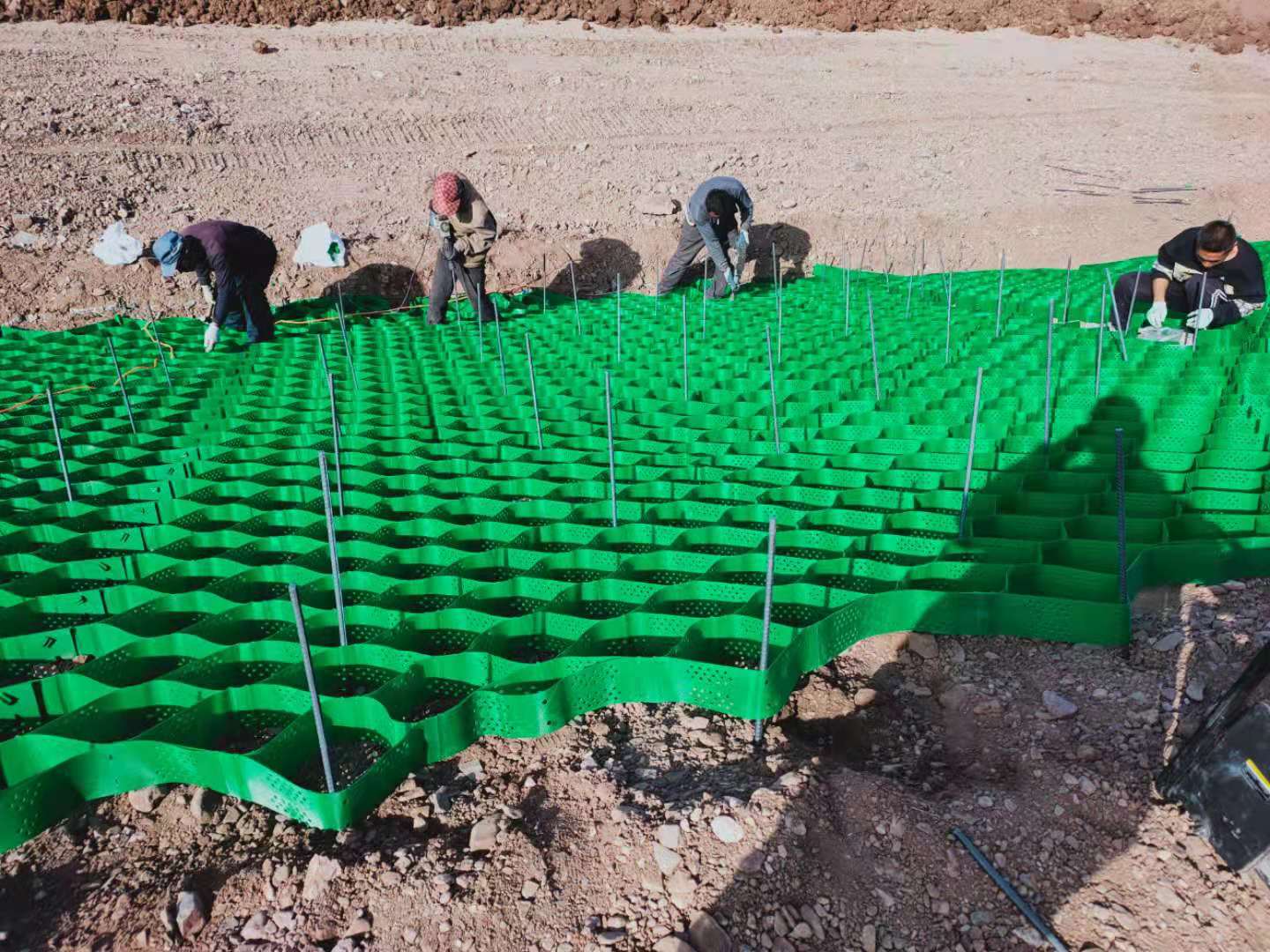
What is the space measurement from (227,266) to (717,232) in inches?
139

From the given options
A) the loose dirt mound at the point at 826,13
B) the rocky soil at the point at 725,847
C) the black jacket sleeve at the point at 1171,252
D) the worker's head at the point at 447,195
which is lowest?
the rocky soil at the point at 725,847

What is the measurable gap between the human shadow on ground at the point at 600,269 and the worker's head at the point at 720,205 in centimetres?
187

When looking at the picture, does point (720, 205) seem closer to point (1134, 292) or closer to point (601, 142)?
point (1134, 292)

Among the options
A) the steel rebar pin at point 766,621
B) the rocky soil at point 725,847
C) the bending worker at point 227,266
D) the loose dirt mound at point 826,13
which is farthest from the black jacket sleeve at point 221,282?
the loose dirt mound at point 826,13

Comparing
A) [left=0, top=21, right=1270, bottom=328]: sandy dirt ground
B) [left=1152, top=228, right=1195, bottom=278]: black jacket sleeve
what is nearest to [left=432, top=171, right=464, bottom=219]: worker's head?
[left=0, top=21, right=1270, bottom=328]: sandy dirt ground

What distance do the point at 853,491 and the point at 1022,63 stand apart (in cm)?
1663

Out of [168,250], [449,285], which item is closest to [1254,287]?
[449,285]

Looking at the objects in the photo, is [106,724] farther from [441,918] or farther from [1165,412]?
[1165,412]

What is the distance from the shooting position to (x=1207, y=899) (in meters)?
1.65

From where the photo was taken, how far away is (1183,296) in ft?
16.7

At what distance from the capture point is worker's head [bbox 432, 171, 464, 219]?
575cm

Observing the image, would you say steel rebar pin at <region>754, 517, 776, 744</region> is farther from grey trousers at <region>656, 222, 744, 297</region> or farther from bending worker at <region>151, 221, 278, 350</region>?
grey trousers at <region>656, 222, 744, 297</region>

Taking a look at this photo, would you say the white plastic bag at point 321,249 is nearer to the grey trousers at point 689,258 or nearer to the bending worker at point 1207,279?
the grey trousers at point 689,258

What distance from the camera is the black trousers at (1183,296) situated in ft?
16.1
